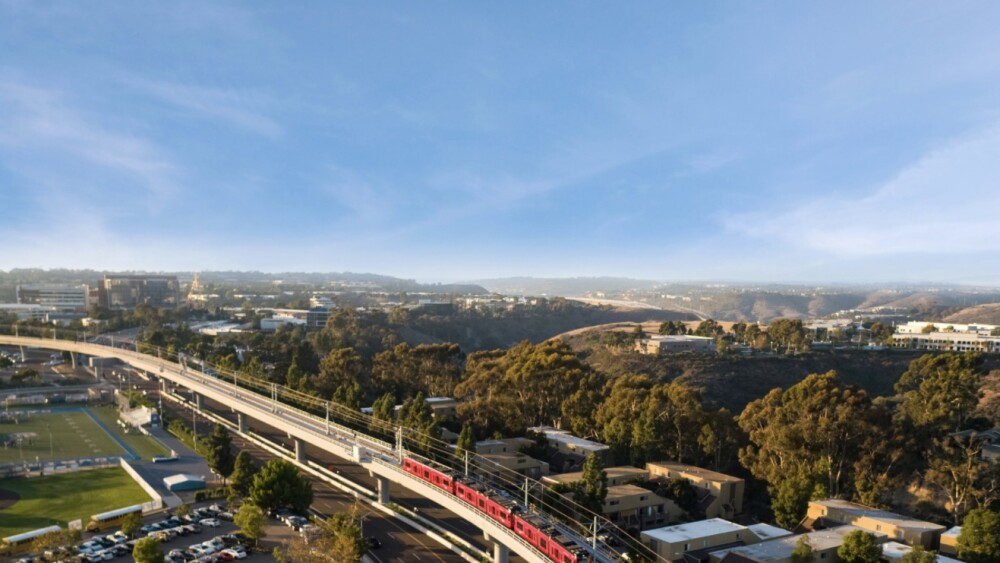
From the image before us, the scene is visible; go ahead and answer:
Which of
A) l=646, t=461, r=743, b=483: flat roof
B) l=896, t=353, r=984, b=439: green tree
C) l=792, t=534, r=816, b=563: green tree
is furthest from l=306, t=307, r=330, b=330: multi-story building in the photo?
l=792, t=534, r=816, b=563: green tree

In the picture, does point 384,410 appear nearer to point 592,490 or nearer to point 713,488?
point 592,490

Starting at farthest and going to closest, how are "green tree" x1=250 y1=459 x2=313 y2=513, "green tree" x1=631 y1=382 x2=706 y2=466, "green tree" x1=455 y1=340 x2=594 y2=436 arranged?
"green tree" x1=455 y1=340 x2=594 y2=436 → "green tree" x1=631 y1=382 x2=706 y2=466 → "green tree" x1=250 y1=459 x2=313 y2=513

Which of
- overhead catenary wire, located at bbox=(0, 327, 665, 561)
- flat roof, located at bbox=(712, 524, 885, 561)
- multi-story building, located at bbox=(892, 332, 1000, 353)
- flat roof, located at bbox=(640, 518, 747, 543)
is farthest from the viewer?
multi-story building, located at bbox=(892, 332, 1000, 353)

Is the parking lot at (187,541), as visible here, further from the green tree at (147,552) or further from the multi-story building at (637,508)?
the multi-story building at (637,508)

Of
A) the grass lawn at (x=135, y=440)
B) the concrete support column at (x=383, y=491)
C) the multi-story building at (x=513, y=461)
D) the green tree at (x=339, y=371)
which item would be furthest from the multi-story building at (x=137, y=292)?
the concrete support column at (x=383, y=491)

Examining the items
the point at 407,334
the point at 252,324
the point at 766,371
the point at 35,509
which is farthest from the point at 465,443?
the point at 252,324

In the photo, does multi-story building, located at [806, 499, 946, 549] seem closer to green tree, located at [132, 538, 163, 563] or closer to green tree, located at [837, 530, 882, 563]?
green tree, located at [837, 530, 882, 563]

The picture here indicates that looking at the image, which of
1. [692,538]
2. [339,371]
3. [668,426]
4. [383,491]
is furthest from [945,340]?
[383,491]

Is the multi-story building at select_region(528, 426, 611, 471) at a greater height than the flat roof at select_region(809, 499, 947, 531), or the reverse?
the flat roof at select_region(809, 499, 947, 531)
